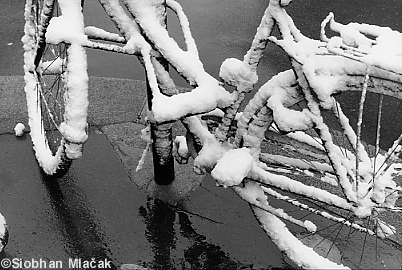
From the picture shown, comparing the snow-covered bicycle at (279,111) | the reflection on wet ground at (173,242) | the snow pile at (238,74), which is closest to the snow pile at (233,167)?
the snow-covered bicycle at (279,111)

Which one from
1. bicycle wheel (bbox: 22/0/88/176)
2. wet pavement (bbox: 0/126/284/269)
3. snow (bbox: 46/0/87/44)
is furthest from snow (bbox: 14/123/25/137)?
snow (bbox: 46/0/87/44)

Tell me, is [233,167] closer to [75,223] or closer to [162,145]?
[162,145]

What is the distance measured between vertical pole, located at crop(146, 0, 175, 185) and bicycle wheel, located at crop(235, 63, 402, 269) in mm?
790

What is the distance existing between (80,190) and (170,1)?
2.00 m

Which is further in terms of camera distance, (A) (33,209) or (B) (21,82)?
(B) (21,82)

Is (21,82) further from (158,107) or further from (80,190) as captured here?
(158,107)

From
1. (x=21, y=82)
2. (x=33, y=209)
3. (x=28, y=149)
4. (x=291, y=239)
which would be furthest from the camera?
(x=21, y=82)

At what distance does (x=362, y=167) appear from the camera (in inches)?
125

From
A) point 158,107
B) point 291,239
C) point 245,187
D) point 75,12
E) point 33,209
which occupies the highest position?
point 75,12

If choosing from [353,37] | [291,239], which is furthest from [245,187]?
[353,37]

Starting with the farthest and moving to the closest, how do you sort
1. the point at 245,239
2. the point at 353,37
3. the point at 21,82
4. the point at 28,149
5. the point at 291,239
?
1. the point at 21,82
2. the point at 28,149
3. the point at 245,239
4. the point at 291,239
5. the point at 353,37

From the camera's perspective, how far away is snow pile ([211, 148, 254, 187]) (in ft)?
10.4

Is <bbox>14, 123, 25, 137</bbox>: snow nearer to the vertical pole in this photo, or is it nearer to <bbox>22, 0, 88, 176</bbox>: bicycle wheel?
<bbox>22, 0, 88, 176</bbox>: bicycle wheel

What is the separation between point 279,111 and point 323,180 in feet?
2.81
